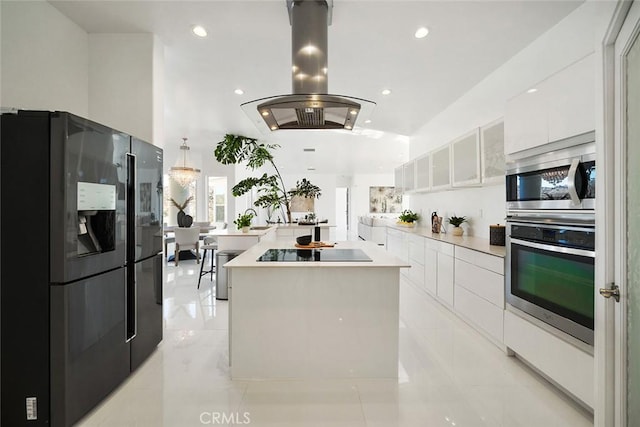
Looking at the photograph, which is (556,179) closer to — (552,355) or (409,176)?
(552,355)

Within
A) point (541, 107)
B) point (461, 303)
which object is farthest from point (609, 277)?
point (461, 303)

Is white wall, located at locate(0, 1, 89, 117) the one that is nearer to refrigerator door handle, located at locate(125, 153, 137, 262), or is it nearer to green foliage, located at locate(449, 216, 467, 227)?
refrigerator door handle, located at locate(125, 153, 137, 262)

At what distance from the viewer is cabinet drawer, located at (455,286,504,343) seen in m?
2.56

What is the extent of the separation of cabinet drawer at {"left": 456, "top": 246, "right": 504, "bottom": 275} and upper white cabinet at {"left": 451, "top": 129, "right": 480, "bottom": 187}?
86 centimetres

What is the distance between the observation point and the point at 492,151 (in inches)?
125

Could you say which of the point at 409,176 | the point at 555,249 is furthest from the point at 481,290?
the point at 409,176

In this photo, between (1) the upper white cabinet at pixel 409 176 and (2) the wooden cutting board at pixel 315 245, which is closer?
(2) the wooden cutting board at pixel 315 245

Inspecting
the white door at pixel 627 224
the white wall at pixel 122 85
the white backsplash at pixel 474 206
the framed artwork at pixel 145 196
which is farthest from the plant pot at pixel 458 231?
the white wall at pixel 122 85

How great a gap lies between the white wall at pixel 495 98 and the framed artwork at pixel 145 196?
123 inches

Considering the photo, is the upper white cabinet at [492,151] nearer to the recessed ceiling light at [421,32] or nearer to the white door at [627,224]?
the recessed ceiling light at [421,32]

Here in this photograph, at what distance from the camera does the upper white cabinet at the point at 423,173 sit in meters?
4.84

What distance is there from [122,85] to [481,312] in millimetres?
3814

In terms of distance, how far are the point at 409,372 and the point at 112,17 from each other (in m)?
3.60

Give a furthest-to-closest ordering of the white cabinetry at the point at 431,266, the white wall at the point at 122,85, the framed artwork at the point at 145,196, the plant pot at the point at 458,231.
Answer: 1. the plant pot at the point at 458,231
2. the white cabinetry at the point at 431,266
3. the white wall at the point at 122,85
4. the framed artwork at the point at 145,196
